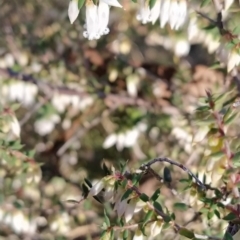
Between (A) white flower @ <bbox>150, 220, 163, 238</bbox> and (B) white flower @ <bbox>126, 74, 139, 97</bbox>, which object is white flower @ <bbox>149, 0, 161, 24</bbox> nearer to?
(A) white flower @ <bbox>150, 220, 163, 238</bbox>

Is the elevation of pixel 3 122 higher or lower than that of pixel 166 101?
higher

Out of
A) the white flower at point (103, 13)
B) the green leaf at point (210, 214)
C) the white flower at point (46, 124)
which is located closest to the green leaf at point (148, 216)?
the green leaf at point (210, 214)

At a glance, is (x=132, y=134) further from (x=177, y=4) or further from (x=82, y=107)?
(x=177, y=4)

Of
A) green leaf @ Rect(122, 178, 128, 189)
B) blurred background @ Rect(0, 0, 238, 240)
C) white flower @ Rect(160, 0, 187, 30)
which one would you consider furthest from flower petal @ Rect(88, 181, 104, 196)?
blurred background @ Rect(0, 0, 238, 240)

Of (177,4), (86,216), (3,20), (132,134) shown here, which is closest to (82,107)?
(132,134)

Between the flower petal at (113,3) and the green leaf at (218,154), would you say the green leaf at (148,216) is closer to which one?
the green leaf at (218,154)

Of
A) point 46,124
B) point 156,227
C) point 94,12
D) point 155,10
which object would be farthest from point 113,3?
point 46,124

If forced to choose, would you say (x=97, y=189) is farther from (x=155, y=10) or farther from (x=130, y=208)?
(x=155, y=10)

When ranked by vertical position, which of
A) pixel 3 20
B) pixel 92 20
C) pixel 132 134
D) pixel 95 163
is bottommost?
pixel 95 163
